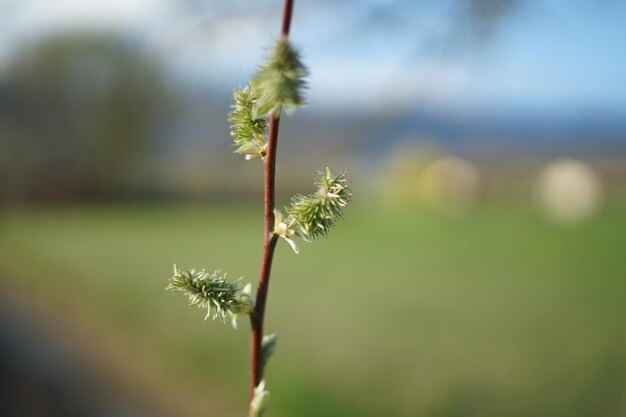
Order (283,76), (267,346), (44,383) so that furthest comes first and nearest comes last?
(44,383) → (267,346) → (283,76)

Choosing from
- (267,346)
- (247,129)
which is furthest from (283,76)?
(267,346)

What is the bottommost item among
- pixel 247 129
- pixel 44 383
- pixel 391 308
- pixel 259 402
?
pixel 44 383

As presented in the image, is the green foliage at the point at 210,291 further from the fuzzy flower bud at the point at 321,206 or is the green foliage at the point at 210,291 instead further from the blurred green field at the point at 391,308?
the blurred green field at the point at 391,308

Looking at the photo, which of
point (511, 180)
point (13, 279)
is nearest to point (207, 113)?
point (13, 279)

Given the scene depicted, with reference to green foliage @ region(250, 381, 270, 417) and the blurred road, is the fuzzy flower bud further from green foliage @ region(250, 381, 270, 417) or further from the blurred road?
the blurred road

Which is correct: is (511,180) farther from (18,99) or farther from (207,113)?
(18,99)

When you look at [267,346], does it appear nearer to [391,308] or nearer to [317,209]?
[317,209]

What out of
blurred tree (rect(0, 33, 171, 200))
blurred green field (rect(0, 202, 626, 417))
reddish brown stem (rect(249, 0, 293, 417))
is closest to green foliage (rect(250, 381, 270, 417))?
reddish brown stem (rect(249, 0, 293, 417))

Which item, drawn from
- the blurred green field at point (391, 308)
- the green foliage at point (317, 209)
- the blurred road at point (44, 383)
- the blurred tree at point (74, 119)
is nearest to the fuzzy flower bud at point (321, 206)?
the green foliage at point (317, 209)
